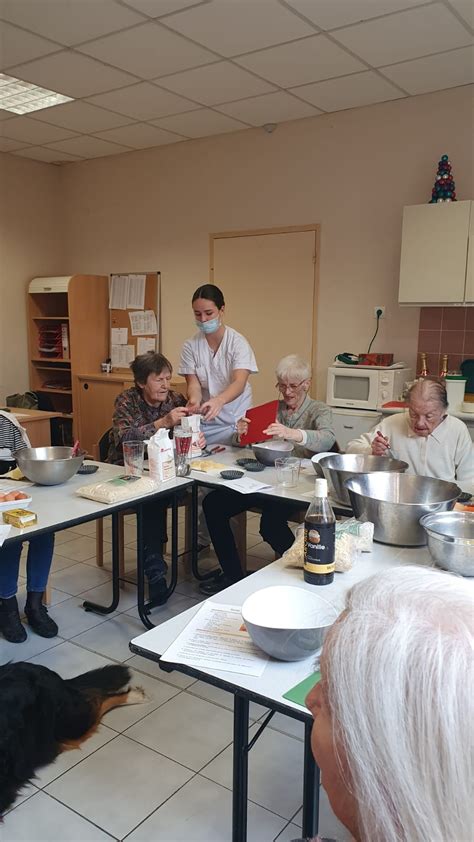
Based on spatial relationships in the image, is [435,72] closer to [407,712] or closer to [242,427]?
[242,427]

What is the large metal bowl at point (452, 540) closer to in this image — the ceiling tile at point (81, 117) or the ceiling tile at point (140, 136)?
the ceiling tile at point (81, 117)

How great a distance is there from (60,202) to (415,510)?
5881mm

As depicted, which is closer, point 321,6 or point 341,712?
point 341,712

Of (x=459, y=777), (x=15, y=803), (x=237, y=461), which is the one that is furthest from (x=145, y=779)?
(x=459, y=777)

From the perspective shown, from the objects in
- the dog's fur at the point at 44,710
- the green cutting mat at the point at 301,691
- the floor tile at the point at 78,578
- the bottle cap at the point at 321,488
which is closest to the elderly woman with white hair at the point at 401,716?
the green cutting mat at the point at 301,691

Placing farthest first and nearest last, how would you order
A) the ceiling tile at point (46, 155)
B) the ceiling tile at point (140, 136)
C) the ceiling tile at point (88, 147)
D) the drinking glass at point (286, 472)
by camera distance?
the ceiling tile at point (46, 155) → the ceiling tile at point (88, 147) → the ceiling tile at point (140, 136) → the drinking glass at point (286, 472)

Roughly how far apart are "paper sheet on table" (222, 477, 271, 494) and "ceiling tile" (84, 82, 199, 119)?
2.87 m

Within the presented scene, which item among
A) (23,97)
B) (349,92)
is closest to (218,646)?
(349,92)

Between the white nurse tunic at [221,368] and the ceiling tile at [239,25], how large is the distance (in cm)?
154

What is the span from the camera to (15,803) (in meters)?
1.79

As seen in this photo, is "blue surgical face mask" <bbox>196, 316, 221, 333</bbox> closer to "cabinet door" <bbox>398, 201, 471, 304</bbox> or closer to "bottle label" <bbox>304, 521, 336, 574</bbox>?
"cabinet door" <bbox>398, 201, 471, 304</bbox>

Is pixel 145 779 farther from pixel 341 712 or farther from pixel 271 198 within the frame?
pixel 271 198

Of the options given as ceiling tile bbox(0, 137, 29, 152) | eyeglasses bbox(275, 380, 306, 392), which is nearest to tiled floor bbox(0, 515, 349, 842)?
eyeglasses bbox(275, 380, 306, 392)

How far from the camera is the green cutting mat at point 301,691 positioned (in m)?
1.12
